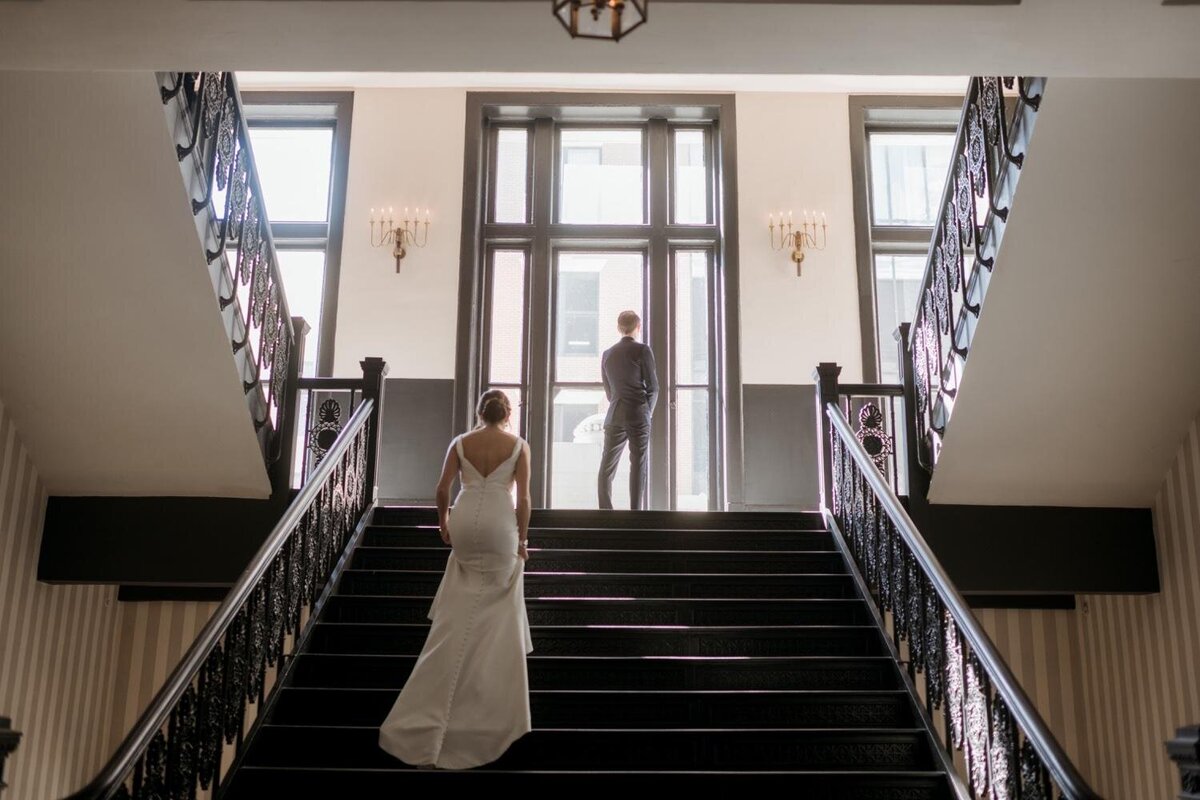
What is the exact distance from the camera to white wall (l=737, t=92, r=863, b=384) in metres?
10.2

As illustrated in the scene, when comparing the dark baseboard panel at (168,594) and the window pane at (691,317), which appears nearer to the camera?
the dark baseboard panel at (168,594)

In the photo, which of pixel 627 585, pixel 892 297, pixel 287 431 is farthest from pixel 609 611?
pixel 892 297

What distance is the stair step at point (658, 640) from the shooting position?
6.06 meters

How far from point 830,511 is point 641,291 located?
3.60 m

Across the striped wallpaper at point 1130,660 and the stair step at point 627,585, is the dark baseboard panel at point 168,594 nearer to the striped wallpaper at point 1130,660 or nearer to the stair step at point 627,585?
the stair step at point 627,585

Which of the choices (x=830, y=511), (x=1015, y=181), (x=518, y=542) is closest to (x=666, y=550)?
(x=830, y=511)

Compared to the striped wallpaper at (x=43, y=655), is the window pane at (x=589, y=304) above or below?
above

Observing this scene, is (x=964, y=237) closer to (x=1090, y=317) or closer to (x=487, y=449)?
(x=1090, y=317)

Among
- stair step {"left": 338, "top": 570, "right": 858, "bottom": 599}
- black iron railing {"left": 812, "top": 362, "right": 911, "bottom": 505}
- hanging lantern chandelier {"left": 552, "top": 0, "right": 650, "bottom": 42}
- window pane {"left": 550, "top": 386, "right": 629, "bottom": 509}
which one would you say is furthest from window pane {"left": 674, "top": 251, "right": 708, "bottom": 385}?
hanging lantern chandelier {"left": 552, "top": 0, "right": 650, "bottom": 42}

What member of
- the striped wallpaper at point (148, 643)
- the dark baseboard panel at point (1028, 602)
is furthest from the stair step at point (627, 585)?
the striped wallpaper at point (148, 643)

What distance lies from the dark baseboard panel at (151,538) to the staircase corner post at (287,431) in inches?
5.2

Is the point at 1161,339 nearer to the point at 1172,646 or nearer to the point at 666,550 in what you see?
the point at 1172,646

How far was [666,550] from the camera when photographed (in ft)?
23.2

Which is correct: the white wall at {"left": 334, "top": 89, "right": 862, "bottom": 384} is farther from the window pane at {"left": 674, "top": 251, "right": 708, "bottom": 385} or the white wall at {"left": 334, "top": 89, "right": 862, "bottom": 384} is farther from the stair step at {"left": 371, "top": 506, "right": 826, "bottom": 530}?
the stair step at {"left": 371, "top": 506, "right": 826, "bottom": 530}
